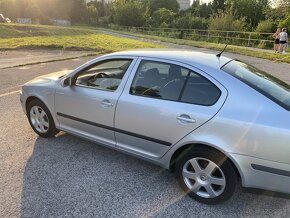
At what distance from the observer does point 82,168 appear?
405 cm

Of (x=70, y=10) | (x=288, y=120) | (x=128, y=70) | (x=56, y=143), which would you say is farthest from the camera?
(x=70, y=10)

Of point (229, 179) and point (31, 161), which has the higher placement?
point (229, 179)

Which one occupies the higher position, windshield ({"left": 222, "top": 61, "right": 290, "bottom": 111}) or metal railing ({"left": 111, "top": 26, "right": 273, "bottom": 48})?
windshield ({"left": 222, "top": 61, "right": 290, "bottom": 111})

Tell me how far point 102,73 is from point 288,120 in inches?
95.5

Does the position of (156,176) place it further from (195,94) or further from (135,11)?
(135,11)

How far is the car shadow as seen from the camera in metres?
3.23

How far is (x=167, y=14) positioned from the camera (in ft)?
235

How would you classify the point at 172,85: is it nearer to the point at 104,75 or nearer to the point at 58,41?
the point at 104,75

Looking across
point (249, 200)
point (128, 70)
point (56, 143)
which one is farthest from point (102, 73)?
point (249, 200)

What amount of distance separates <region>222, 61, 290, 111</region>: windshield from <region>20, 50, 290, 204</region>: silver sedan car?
0.06 ft

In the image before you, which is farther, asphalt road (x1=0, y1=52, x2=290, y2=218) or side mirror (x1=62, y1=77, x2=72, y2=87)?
side mirror (x1=62, y1=77, x2=72, y2=87)

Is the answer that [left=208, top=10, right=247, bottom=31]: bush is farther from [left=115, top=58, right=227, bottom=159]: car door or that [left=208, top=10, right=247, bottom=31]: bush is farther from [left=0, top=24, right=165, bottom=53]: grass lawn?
[left=115, top=58, right=227, bottom=159]: car door

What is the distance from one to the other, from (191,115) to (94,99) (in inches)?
53.6

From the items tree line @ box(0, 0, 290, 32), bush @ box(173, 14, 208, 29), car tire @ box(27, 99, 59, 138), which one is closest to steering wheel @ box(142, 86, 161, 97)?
car tire @ box(27, 99, 59, 138)
